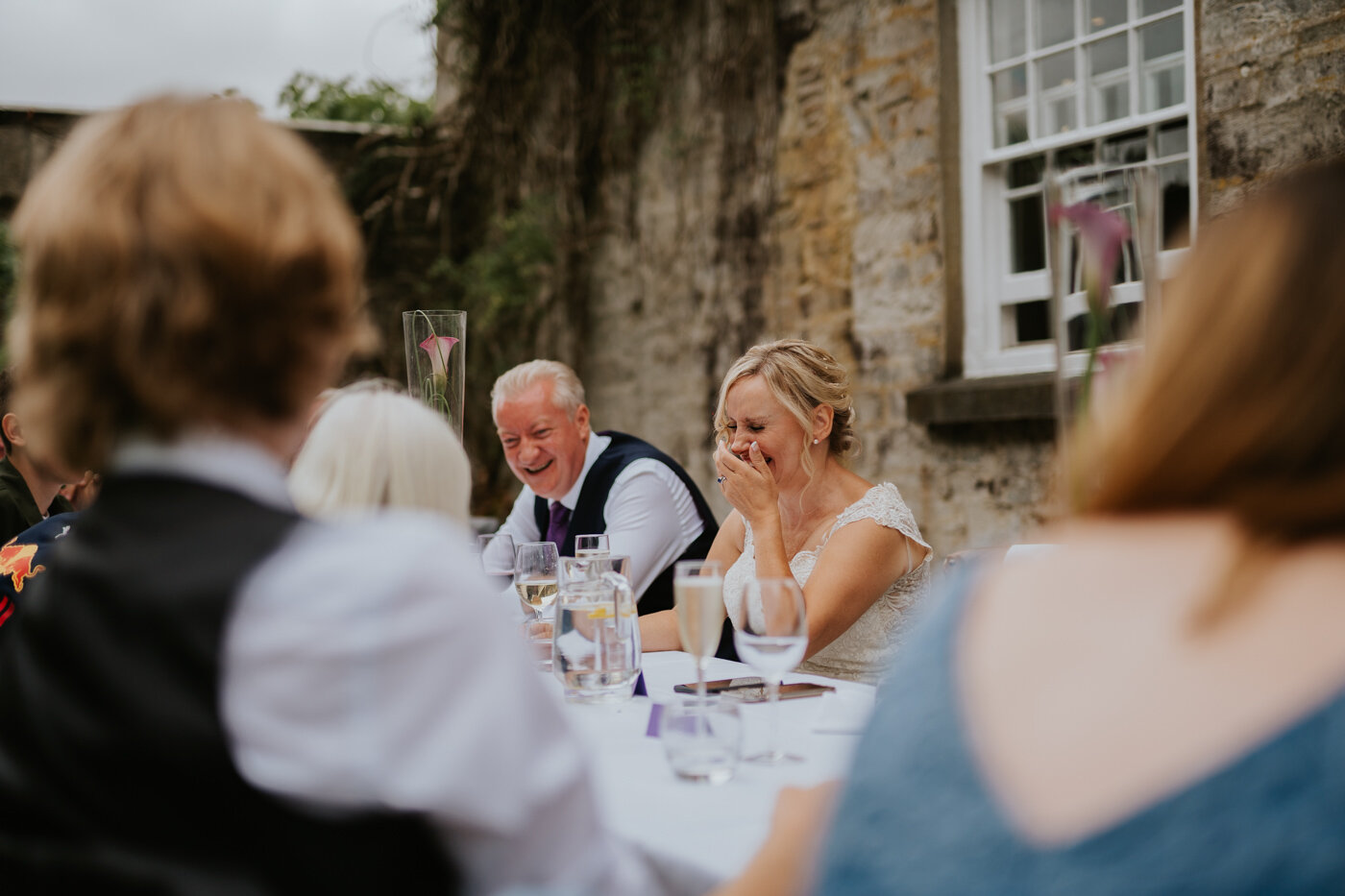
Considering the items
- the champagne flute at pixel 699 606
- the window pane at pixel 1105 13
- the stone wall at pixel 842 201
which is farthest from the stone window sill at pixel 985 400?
the champagne flute at pixel 699 606

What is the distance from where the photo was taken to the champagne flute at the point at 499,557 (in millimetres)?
2313

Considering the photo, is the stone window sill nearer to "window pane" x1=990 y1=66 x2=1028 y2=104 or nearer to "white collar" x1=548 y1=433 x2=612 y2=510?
"window pane" x1=990 y1=66 x2=1028 y2=104

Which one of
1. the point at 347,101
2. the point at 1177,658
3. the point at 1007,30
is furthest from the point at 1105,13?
the point at 347,101

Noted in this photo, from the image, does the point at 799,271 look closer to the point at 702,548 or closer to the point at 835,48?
the point at 835,48

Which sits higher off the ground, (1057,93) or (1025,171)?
(1057,93)

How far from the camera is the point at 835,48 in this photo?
533 centimetres

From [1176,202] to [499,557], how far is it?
290cm

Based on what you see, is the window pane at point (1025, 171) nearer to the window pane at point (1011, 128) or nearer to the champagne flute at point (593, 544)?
the window pane at point (1011, 128)

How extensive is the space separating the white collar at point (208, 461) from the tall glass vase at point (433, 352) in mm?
1843

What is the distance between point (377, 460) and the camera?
1.35 metres

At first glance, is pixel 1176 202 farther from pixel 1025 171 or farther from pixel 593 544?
pixel 593 544

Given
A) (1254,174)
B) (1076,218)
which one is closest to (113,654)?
(1076,218)

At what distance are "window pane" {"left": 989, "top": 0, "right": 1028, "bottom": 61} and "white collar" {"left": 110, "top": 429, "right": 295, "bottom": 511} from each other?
14.5 feet

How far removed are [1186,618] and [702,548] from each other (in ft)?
9.33
